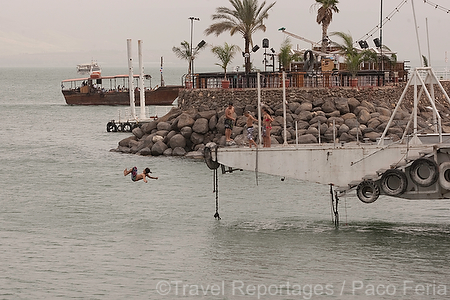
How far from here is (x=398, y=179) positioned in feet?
80.7

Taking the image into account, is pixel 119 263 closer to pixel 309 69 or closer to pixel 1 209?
pixel 1 209

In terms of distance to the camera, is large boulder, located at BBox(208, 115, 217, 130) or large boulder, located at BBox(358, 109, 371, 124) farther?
large boulder, located at BBox(208, 115, 217, 130)

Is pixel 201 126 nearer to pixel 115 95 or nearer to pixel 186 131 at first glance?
pixel 186 131

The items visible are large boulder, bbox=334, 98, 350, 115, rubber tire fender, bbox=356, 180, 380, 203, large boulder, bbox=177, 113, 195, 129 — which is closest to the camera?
rubber tire fender, bbox=356, 180, 380, 203

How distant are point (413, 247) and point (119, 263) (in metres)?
8.83

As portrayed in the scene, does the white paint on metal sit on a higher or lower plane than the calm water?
Answer: higher

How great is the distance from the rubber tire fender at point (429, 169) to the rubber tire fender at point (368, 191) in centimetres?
118

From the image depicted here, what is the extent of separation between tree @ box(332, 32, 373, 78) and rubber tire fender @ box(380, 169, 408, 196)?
26872 millimetres

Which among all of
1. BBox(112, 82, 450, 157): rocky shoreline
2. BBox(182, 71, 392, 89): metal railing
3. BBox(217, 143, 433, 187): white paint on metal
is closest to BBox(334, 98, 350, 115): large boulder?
BBox(112, 82, 450, 157): rocky shoreline

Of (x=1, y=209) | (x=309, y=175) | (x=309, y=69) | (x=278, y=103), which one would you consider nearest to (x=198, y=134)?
(x=278, y=103)

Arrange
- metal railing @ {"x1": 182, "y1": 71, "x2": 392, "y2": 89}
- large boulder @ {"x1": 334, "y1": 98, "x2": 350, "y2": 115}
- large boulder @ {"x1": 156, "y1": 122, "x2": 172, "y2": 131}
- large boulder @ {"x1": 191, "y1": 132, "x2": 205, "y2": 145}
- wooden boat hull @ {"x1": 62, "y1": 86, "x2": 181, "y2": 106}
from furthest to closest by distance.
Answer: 1. wooden boat hull @ {"x1": 62, "y1": 86, "x2": 181, "y2": 106}
2. metal railing @ {"x1": 182, "y1": 71, "x2": 392, "y2": 89}
3. large boulder @ {"x1": 156, "y1": 122, "x2": 172, "y2": 131}
4. large boulder @ {"x1": 334, "y1": 98, "x2": 350, "y2": 115}
5. large boulder @ {"x1": 191, "y1": 132, "x2": 205, "y2": 145}

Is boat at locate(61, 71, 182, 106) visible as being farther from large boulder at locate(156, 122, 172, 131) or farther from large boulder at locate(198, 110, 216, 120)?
large boulder at locate(198, 110, 216, 120)

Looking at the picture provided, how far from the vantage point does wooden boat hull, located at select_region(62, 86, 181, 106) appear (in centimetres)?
9931

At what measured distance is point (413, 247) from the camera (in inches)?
964
